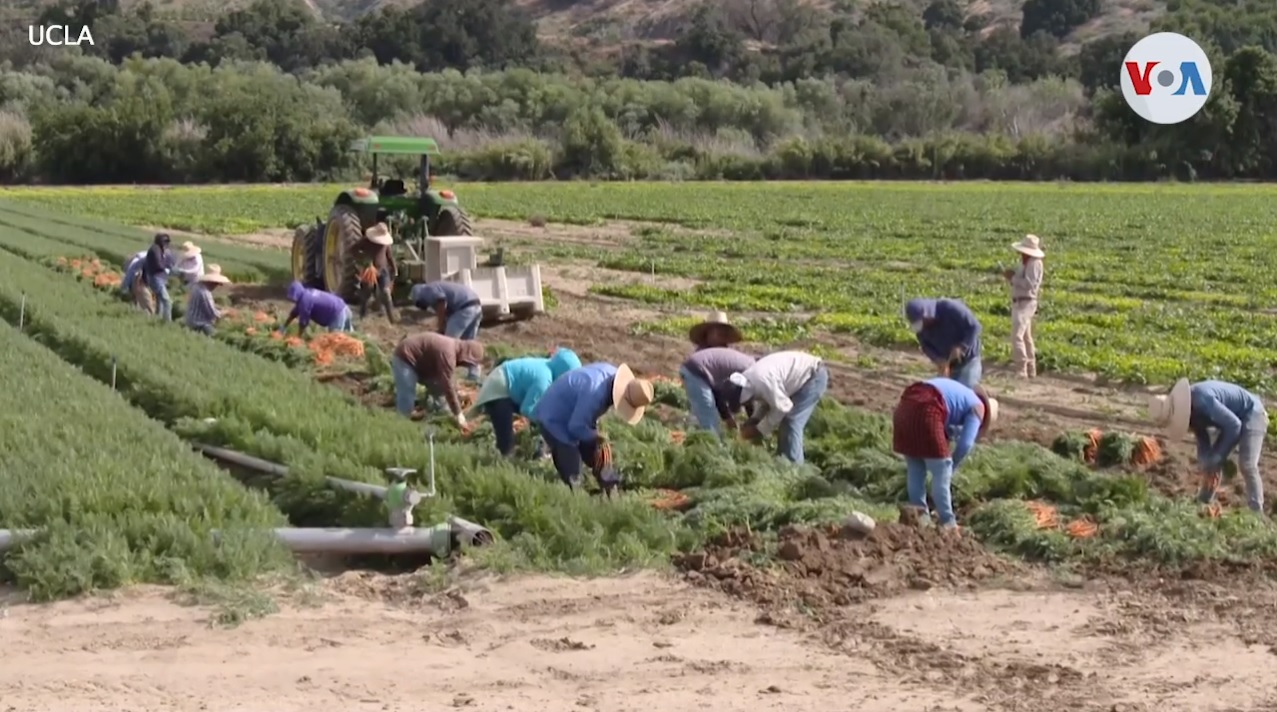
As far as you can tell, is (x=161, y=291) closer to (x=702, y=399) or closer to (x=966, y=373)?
(x=702, y=399)

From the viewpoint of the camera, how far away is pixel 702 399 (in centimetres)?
1040

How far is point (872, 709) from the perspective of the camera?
6.28 metres

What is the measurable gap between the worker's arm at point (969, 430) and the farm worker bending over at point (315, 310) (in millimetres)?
8379

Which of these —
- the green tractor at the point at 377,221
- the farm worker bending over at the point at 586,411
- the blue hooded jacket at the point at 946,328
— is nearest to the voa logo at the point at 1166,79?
the green tractor at the point at 377,221

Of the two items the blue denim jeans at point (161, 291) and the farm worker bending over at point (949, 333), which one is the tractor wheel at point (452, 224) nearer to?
the blue denim jeans at point (161, 291)

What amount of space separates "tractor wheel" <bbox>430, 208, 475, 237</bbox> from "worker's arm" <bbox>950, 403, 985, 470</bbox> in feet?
34.6

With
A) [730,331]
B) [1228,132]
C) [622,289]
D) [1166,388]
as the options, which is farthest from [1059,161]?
[730,331]

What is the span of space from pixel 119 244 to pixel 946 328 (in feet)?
65.6

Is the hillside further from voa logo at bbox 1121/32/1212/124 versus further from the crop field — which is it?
the crop field

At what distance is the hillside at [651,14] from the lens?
A: 138875mm

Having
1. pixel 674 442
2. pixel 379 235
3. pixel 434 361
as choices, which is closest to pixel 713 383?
pixel 674 442

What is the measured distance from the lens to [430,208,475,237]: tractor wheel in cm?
1867

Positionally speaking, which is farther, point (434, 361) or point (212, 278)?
point (212, 278)

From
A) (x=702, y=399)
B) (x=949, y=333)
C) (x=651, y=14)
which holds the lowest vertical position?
(x=702, y=399)
